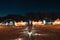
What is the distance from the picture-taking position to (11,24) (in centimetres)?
5319

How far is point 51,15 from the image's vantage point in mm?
101312

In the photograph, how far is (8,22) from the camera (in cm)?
5431

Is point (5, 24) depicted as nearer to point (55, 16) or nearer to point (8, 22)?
point (8, 22)

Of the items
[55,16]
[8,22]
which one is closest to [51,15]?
[55,16]

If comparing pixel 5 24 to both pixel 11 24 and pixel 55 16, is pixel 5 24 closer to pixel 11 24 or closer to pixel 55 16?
→ pixel 11 24

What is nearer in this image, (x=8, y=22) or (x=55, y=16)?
(x=8, y=22)

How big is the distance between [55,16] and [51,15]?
207cm

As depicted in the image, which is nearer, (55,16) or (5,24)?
(5,24)

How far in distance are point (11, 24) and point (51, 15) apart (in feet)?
165

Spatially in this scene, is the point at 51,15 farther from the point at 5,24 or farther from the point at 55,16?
the point at 5,24

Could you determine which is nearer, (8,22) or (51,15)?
(8,22)

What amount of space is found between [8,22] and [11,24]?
4.84ft

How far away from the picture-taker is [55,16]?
3947 inches

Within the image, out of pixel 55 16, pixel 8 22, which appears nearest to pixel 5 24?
pixel 8 22
